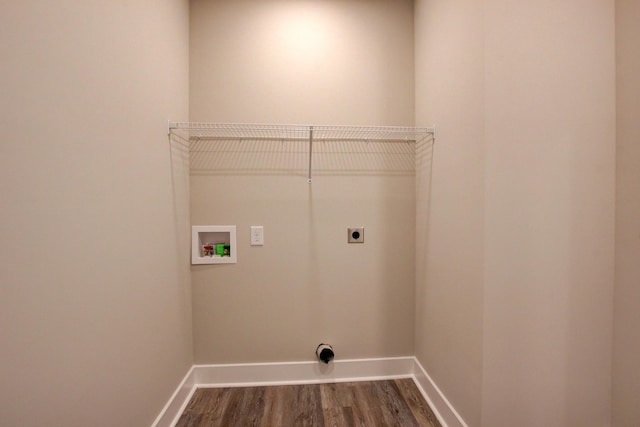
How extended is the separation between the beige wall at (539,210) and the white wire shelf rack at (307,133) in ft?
1.57

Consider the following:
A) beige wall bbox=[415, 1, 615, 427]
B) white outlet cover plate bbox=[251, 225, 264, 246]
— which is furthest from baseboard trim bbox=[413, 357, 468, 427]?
white outlet cover plate bbox=[251, 225, 264, 246]

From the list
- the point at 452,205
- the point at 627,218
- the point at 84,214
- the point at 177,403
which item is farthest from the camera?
the point at 177,403

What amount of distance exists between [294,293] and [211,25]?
1.84m

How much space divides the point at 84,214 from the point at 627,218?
7.07 ft

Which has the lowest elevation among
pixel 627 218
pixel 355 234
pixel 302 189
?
pixel 355 234

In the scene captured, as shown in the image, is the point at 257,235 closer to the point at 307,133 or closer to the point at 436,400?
the point at 307,133

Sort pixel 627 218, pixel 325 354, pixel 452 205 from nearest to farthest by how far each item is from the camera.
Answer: pixel 627 218 → pixel 452 205 → pixel 325 354

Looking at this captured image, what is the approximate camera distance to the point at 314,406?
149 cm

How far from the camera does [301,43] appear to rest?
5.49 ft

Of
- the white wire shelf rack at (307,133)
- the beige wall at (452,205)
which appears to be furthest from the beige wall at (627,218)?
the white wire shelf rack at (307,133)

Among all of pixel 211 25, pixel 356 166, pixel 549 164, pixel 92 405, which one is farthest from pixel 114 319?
pixel 549 164

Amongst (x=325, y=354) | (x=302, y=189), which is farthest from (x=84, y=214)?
(x=325, y=354)

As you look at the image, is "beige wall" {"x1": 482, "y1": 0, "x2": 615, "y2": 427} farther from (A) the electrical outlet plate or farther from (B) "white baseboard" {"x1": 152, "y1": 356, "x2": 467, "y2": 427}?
(A) the electrical outlet plate

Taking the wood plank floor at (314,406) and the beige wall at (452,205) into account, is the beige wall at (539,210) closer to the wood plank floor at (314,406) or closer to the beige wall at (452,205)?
the beige wall at (452,205)
